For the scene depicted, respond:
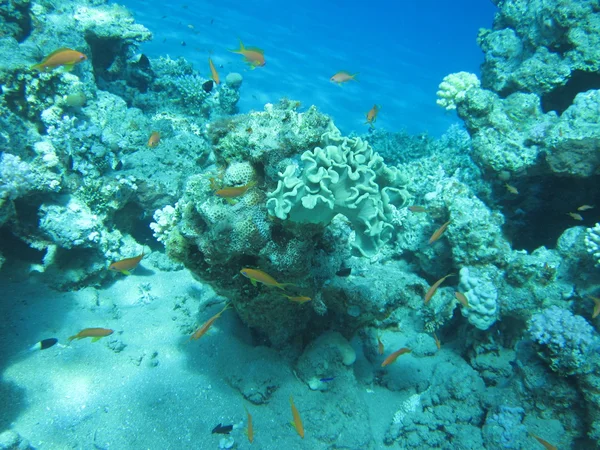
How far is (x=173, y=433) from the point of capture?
3908 millimetres

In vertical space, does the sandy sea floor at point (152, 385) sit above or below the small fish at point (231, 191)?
below

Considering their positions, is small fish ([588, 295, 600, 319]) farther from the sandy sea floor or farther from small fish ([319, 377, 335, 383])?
small fish ([319, 377, 335, 383])

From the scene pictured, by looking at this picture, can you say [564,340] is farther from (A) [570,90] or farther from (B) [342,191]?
(A) [570,90]

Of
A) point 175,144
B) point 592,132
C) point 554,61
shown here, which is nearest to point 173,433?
point 175,144

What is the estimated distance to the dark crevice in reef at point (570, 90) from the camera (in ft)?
24.3

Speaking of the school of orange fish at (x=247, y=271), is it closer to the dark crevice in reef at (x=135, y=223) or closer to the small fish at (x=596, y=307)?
the small fish at (x=596, y=307)

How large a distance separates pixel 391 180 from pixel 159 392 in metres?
3.86

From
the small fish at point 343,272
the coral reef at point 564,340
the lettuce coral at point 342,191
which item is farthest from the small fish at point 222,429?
the coral reef at point 564,340

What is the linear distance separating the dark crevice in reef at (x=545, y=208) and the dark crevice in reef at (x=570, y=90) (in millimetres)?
2686

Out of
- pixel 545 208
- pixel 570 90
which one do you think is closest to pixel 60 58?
pixel 545 208

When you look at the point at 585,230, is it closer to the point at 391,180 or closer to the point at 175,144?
the point at 391,180

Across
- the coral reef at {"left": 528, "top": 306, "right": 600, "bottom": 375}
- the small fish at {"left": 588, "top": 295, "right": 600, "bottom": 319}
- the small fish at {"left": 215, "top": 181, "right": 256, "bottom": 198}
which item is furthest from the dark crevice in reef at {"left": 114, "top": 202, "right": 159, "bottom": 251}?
the small fish at {"left": 588, "top": 295, "right": 600, "bottom": 319}

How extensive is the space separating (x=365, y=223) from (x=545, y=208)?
5864 millimetres

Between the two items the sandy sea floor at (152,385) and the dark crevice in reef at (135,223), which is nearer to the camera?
the sandy sea floor at (152,385)
